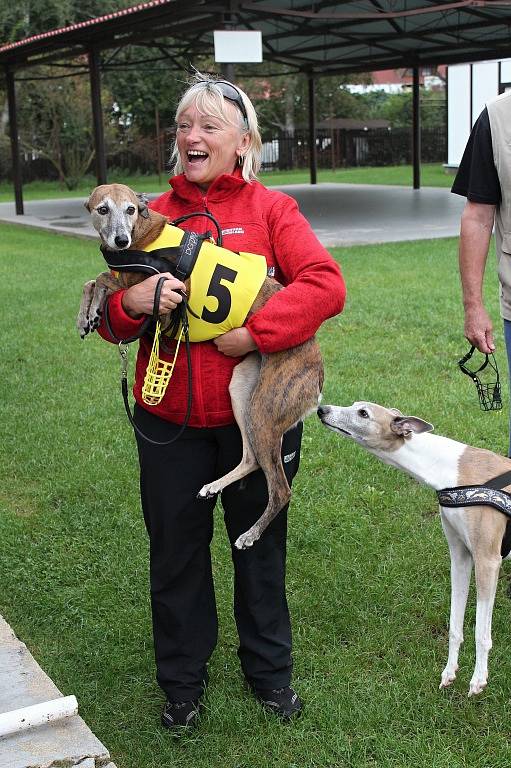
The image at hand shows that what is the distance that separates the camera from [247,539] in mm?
2807

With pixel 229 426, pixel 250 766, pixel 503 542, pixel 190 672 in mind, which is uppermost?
pixel 229 426

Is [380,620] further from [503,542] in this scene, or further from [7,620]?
[7,620]

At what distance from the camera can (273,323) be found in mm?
2623

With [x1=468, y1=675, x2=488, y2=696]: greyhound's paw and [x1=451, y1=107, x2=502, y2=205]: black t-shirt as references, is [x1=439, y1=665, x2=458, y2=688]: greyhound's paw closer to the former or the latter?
[x1=468, y1=675, x2=488, y2=696]: greyhound's paw

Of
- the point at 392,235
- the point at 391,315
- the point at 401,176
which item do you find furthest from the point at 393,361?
the point at 401,176

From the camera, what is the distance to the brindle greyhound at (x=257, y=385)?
2.71 metres

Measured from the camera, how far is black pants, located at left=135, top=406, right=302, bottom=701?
2.85 meters

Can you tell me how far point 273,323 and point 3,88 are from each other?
33937 millimetres

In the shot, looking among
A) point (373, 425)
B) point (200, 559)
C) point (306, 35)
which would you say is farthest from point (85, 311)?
point (306, 35)

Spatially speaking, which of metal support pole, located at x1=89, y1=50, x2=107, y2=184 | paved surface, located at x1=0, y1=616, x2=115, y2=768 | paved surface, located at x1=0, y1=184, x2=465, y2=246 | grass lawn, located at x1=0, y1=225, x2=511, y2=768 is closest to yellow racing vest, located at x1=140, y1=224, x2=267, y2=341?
paved surface, located at x1=0, y1=616, x2=115, y2=768

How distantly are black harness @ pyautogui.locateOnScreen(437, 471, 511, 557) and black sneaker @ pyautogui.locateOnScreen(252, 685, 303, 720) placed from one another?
2.76ft

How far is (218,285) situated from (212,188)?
324 mm

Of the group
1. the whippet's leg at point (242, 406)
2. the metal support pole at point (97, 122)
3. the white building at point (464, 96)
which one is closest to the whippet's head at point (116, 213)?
the whippet's leg at point (242, 406)

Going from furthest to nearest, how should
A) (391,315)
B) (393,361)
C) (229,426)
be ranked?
(391,315)
(393,361)
(229,426)
